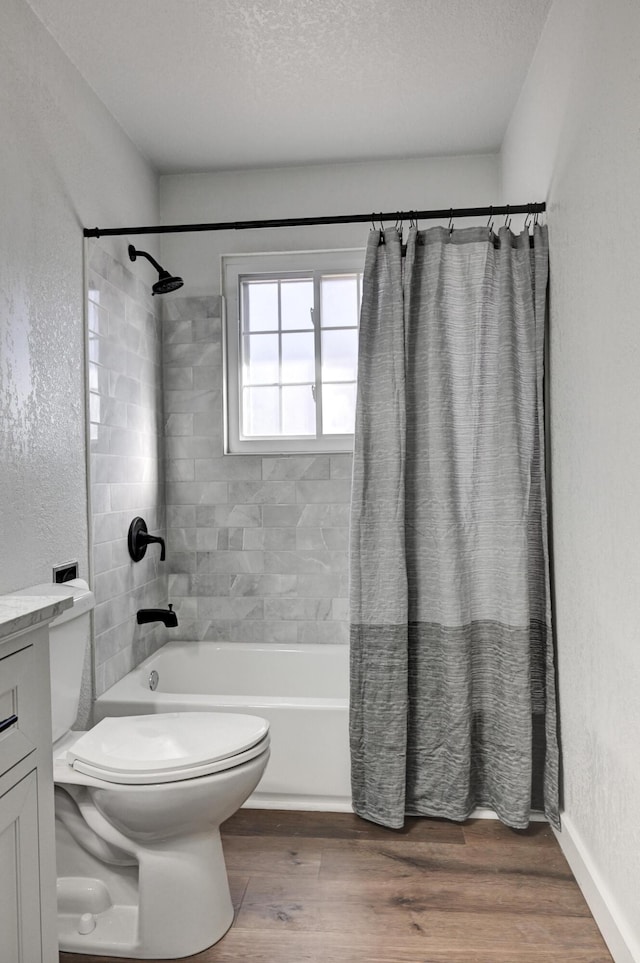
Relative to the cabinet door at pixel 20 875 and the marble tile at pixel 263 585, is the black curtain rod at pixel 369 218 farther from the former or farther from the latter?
the cabinet door at pixel 20 875

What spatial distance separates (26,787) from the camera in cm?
129

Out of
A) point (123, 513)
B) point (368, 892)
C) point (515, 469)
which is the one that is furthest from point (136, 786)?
point (515, 469)

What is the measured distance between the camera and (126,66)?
2.34 meters

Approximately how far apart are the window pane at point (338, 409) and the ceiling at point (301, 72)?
102cm

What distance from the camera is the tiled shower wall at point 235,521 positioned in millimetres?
3113

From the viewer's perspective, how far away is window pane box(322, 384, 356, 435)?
3.16 m

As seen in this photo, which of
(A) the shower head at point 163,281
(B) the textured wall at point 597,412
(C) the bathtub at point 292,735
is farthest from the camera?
(A) the shower head at point 163,281

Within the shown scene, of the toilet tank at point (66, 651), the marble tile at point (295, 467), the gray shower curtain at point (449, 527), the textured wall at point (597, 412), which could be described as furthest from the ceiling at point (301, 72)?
the toilet tank at point (66, 651)

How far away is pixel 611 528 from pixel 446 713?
96 cm

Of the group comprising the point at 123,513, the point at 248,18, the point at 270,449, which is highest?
the point at 248,18

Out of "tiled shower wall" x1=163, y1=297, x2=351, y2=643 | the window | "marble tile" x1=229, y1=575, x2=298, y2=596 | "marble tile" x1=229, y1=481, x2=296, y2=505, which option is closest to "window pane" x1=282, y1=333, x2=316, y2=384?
the window

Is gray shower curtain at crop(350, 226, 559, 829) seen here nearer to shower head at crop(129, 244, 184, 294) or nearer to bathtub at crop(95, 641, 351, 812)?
bathtub at crop(95, 641, 351, 812)

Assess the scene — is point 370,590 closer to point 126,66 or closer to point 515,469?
point 515,469

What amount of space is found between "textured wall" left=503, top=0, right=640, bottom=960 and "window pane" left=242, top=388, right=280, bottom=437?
1381mm
